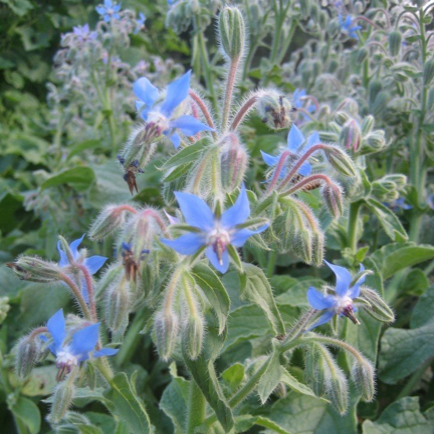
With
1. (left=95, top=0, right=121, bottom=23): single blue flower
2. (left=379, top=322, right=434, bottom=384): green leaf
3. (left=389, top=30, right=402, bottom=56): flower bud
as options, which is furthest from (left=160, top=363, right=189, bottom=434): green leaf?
(left=95, top=0, right=121, bottom=23): single blue flower

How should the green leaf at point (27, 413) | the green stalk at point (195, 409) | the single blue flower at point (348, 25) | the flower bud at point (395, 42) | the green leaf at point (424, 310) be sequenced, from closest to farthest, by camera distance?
the green stalk at point (195, 409) → the green leaf at point (27, 413) → the green leaf at point (424, 310) → the flower bud at point (395, 42) → the single blue flower at point (348, 25)

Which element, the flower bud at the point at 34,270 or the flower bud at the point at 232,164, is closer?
the flower bud at the point at 232,164

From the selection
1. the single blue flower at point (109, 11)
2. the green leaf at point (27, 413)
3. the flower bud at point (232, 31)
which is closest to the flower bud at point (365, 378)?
the flower bud at point (232, 31)

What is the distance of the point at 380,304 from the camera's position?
98 centimetres

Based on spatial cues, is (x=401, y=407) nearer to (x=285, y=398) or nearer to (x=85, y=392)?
(x=285, y=398)

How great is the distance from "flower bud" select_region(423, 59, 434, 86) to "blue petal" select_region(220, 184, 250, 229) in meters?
1.05

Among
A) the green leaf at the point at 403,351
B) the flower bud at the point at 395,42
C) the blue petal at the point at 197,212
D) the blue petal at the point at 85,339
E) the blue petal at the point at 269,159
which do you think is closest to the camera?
the blue petal at the point at 197,212

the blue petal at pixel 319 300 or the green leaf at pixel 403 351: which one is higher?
the blue petal at pixel 319 300

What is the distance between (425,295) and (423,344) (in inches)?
6.4

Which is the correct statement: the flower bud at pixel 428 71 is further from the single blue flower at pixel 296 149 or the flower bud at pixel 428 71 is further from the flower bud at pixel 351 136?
the single blue flower at pixel 296 149

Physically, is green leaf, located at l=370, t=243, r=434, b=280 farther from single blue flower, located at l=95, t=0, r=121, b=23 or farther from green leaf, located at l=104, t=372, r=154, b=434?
→ single blue flower, located at l=95, t=0, r=121, b=23

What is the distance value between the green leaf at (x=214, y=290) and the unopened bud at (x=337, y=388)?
0.83 feet

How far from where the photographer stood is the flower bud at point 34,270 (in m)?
0.94

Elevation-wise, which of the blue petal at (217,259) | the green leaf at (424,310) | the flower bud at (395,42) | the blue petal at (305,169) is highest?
the flower bud at (395,42)
